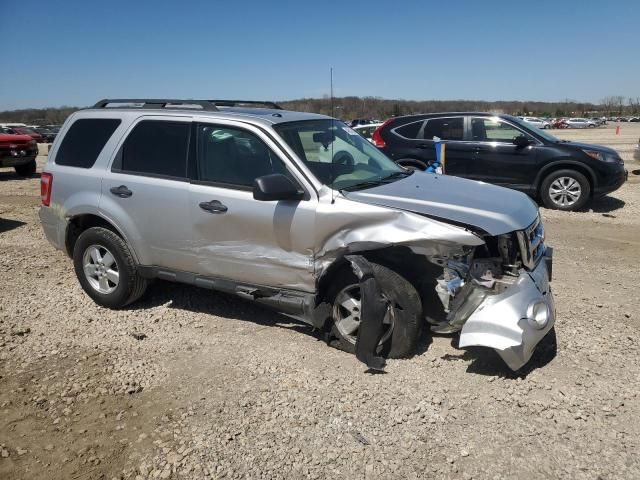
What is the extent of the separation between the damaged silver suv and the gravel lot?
33cm

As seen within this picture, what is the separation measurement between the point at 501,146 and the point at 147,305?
7108mm

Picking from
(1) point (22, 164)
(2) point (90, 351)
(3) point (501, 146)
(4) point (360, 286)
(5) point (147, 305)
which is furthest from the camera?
(1) point (22, 164)

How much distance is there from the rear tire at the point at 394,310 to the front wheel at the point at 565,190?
6.82 metres

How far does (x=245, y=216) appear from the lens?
4.11 meters

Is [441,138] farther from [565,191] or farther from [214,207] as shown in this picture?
[214,207]

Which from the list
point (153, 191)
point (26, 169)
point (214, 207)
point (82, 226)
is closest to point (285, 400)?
point (214, 207)

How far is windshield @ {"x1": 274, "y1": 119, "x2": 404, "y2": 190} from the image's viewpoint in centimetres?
415

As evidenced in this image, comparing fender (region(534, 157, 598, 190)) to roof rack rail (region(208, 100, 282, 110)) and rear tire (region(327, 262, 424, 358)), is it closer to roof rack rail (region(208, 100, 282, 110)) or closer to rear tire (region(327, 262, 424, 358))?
roof rack rail (region(208, 100, 282, 110))

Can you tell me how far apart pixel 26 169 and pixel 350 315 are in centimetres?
1567

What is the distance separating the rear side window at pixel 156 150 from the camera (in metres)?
4.52

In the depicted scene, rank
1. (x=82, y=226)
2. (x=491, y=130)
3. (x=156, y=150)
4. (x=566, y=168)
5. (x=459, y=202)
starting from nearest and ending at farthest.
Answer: (x=459, y=202), (x=156, y=150), (x=82, y=226), (x=566, y=168), (x=491, y=130)

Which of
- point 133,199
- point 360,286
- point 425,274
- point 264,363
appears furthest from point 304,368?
point 133,199

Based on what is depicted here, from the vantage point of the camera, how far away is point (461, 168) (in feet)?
32.4

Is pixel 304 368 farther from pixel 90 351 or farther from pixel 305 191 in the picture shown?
pixel 90 351
